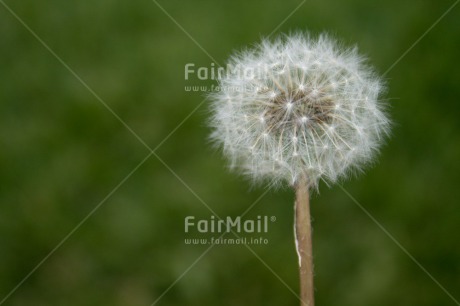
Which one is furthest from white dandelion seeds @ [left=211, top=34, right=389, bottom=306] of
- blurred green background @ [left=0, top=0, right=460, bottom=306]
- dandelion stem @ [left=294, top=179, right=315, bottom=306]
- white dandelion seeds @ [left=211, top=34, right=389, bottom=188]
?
blurred green background @ [left=0, top=0, right=460, bottom=306]

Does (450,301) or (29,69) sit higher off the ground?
(29,69)

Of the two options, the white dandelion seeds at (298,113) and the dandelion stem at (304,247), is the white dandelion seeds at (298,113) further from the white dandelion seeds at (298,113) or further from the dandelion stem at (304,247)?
the dandelion stem at (304,247)

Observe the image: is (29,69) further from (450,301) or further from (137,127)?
(450,301)

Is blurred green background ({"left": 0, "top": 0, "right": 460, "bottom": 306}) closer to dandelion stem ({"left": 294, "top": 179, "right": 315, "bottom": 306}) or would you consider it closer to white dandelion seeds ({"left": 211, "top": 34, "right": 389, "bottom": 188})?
white dandelion seeds ({"left": 211, "top": 34, "right": 389, "bottom": 188})

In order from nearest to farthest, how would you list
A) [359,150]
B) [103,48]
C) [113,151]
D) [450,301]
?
[359,150]
[450,301]
[113,151]
[103,48]

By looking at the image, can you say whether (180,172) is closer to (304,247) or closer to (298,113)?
(298,113)

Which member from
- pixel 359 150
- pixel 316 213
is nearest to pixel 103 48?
pixel 316 213
